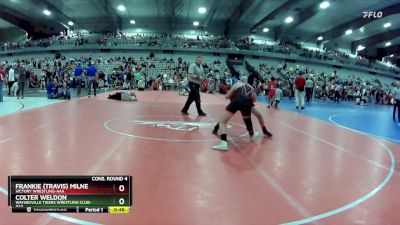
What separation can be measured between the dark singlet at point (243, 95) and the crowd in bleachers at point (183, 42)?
109ft

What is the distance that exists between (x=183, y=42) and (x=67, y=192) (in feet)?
122

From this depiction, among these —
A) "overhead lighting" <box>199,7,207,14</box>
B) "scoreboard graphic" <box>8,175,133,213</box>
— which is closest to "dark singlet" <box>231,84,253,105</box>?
"scoreboard graphic" <box>8,175,133,213</box>

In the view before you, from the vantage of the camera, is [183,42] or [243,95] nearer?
[243,95]

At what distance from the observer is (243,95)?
6062mm

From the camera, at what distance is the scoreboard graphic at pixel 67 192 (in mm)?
2533

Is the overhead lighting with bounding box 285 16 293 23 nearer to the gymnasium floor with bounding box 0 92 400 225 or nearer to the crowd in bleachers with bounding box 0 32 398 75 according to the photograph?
the crowd in bleachers with bounding box 0 32 398 75

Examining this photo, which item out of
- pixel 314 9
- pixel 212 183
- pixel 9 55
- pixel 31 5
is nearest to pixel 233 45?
pixel 314 9

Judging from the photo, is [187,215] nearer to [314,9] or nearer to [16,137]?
[16,137]

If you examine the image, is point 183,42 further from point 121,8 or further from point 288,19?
point 288,19

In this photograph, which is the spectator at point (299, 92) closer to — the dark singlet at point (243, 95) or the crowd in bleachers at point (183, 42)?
the dark singlet at point (243, 95)

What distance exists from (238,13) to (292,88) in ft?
41.0

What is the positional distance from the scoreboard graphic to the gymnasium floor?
11.7 inches

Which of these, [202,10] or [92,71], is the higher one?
[202,10]

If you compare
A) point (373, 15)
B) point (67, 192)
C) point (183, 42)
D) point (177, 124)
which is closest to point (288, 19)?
point (373, 15)
